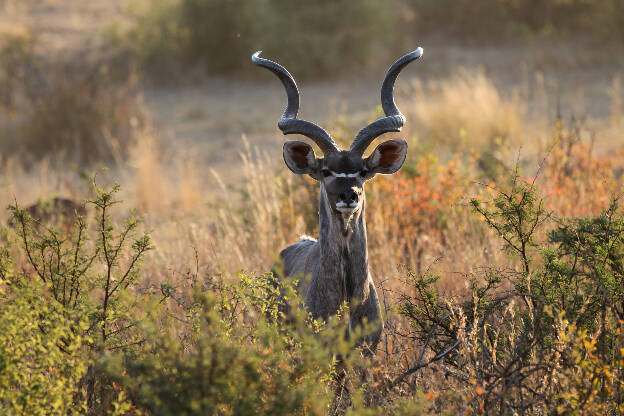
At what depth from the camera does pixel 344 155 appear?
4.91m

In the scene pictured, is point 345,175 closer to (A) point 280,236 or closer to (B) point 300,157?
(B) point 300,157

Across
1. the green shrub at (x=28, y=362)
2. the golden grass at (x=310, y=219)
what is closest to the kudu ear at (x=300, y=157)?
the golden grass at (x=310, y=219)

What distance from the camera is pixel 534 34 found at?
1001 inches

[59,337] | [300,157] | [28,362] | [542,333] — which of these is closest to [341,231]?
[300,157]

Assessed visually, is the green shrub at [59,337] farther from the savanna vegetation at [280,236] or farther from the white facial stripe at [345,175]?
the white facial stripe at [345,175]

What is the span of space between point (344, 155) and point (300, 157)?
Answer: 0.41 meters

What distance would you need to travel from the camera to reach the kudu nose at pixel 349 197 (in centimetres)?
457

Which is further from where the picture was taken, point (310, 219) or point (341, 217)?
point (310, 219)

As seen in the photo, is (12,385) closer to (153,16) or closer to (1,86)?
(1,86)

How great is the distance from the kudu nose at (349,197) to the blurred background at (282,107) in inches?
43.6

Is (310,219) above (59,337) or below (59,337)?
above

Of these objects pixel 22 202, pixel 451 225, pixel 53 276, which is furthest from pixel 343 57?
pixel 53 276

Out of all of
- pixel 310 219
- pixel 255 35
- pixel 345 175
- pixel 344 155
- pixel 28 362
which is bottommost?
pixel 28 362

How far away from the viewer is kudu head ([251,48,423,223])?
475 cm
